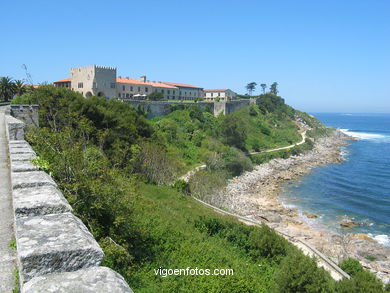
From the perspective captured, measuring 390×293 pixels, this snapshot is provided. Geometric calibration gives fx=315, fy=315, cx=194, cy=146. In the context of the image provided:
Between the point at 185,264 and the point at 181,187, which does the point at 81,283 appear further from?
the point at 181,187

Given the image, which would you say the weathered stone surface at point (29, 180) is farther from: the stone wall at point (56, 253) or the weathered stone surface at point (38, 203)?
the stone wall at point (56, 253)

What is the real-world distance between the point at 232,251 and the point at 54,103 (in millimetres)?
18832

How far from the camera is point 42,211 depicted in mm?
4121

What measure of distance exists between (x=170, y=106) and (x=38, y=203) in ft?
182

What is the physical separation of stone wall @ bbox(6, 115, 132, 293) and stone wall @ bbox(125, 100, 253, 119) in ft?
153

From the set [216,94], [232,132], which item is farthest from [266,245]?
[216,94]

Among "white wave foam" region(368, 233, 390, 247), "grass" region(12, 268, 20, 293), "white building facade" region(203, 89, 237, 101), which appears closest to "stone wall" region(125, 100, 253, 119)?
"white building facade" region(203, 89, 237, 101)

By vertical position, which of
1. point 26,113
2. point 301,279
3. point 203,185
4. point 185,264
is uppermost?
point 26,113

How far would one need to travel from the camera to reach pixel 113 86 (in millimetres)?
54875

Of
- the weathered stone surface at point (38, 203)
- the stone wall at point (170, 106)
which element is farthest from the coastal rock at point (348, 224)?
the stone wall at point (170, 106)

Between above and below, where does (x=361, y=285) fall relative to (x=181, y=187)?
above

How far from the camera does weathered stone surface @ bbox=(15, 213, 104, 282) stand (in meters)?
2.91

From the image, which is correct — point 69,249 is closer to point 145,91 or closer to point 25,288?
point 25,288

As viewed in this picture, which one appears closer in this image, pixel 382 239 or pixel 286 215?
pixel 382 239
